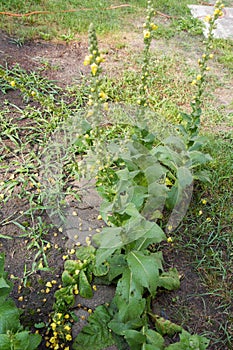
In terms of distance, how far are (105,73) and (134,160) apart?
7.22 ft

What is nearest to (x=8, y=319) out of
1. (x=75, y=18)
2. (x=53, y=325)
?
(x=53, y=325)

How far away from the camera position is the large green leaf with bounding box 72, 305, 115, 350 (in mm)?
2377

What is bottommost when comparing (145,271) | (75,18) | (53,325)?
(53,325)

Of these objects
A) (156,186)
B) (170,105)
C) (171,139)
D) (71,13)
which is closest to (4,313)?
(156,186)

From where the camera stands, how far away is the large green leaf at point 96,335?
2.38 metres

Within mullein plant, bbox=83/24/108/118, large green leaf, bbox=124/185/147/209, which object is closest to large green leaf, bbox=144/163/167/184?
large green leaf, bbox=124/185/147/209

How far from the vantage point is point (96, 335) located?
2404mm

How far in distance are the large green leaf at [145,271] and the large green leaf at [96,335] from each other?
369 millimetres

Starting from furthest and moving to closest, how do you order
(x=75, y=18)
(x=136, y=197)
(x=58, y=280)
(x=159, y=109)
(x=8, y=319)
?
1. (x=75, y=18)
2. (x=159, y=109)
3. (x=58, y=280)
4. (x=136, y=197)
5. (x=8, y=319)

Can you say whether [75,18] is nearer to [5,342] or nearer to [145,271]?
[145,271]

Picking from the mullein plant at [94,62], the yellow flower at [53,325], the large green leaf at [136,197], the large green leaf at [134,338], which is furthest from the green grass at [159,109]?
the mullein plant at [94,62]

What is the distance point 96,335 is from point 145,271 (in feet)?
1.74

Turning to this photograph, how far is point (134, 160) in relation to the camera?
9.32 ft

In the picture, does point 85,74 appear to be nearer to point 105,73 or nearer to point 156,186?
point 105,73
